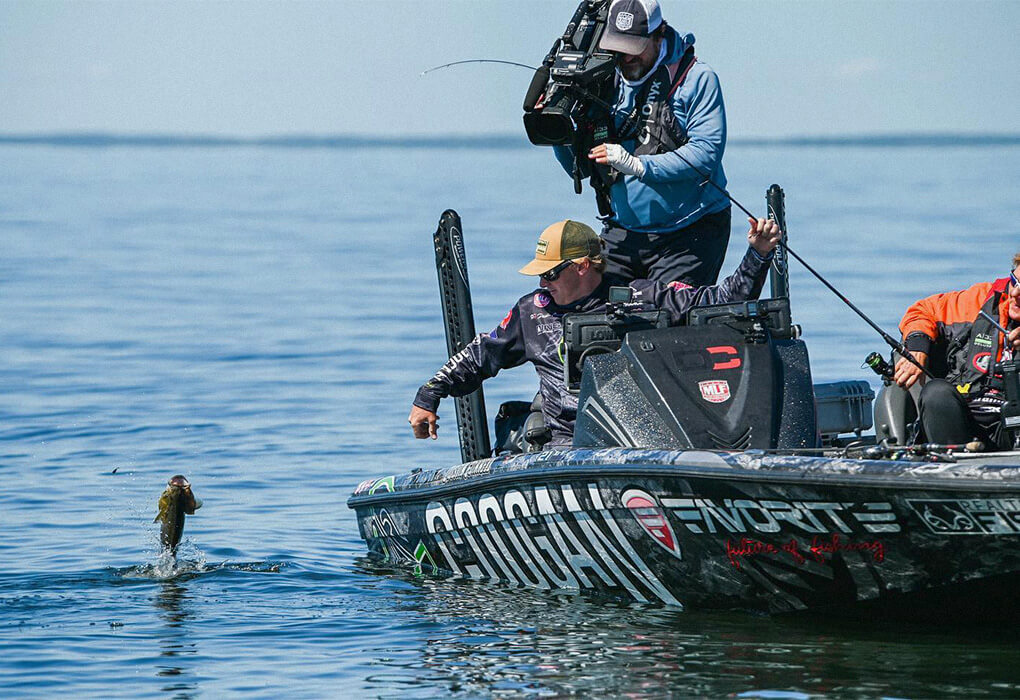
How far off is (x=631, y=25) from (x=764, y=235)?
3.82 feet

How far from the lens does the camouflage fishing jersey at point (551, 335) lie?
7.12m

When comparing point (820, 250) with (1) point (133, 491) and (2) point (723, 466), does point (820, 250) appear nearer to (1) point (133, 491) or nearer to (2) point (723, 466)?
(1) point (133, 491)

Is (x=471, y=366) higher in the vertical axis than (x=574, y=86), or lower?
lower

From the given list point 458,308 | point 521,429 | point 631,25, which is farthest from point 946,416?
point 458,308

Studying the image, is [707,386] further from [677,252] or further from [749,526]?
[677,252]

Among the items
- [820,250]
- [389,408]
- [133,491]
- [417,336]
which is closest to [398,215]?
[820,250]

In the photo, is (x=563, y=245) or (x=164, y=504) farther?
(x=164, y=504)

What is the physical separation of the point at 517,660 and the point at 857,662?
4.09ft

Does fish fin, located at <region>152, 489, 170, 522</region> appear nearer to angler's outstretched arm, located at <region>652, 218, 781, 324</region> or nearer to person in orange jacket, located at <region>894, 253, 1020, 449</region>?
angler's outstretched arm, located at <region>652, 218, 781, 324</region>

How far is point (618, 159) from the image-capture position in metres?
7.20

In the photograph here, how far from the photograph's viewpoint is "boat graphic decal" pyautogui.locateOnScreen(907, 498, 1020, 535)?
5.62 metres

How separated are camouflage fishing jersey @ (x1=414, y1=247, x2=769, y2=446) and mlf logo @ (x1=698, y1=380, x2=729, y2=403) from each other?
49 cm

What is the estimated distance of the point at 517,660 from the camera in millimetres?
6367

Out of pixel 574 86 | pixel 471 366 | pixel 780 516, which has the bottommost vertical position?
pixel 780 516
